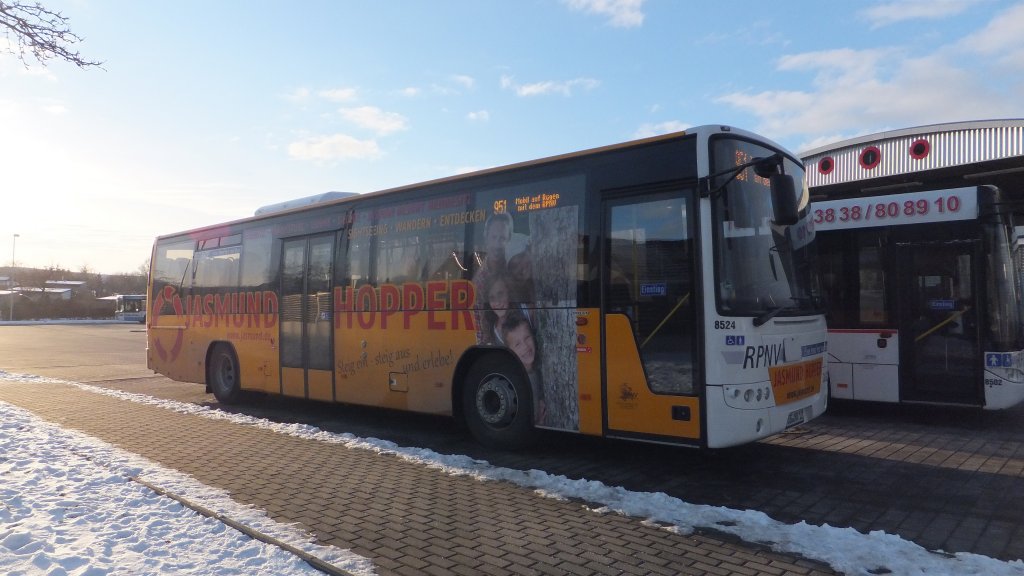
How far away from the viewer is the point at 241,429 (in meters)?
9.62

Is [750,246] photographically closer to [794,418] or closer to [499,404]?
[794,418]

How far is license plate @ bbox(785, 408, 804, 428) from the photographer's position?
660 centimetres

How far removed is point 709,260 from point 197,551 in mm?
4571

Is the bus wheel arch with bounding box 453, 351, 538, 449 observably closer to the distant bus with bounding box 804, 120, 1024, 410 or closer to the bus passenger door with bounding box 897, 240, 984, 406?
the distant bus with bounding box 804, 120, 1024, 410

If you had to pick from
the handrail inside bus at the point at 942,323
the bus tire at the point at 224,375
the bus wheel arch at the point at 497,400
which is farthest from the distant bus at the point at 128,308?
the handrail inside bus at the point at 942,323

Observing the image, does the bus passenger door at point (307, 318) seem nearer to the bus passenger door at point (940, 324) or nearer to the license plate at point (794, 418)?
the license plate at point (794, 418)

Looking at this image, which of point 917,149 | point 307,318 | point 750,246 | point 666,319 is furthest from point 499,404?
point 917,149

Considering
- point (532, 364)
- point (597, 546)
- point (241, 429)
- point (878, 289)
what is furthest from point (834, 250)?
point (241, 429)

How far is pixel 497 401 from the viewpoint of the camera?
7992 mm

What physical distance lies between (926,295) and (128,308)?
79.6 meters

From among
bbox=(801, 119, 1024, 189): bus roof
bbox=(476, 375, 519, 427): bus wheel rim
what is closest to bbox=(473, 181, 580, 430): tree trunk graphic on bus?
bbox=(476, 375, 519, 427): bus wheel rim

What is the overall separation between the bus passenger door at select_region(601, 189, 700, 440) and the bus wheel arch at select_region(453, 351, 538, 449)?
1.20 meters

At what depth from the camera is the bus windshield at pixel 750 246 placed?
6.27 m

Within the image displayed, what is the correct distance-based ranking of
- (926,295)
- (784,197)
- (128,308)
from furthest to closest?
(128,308)
(926,295)
(784,197)
